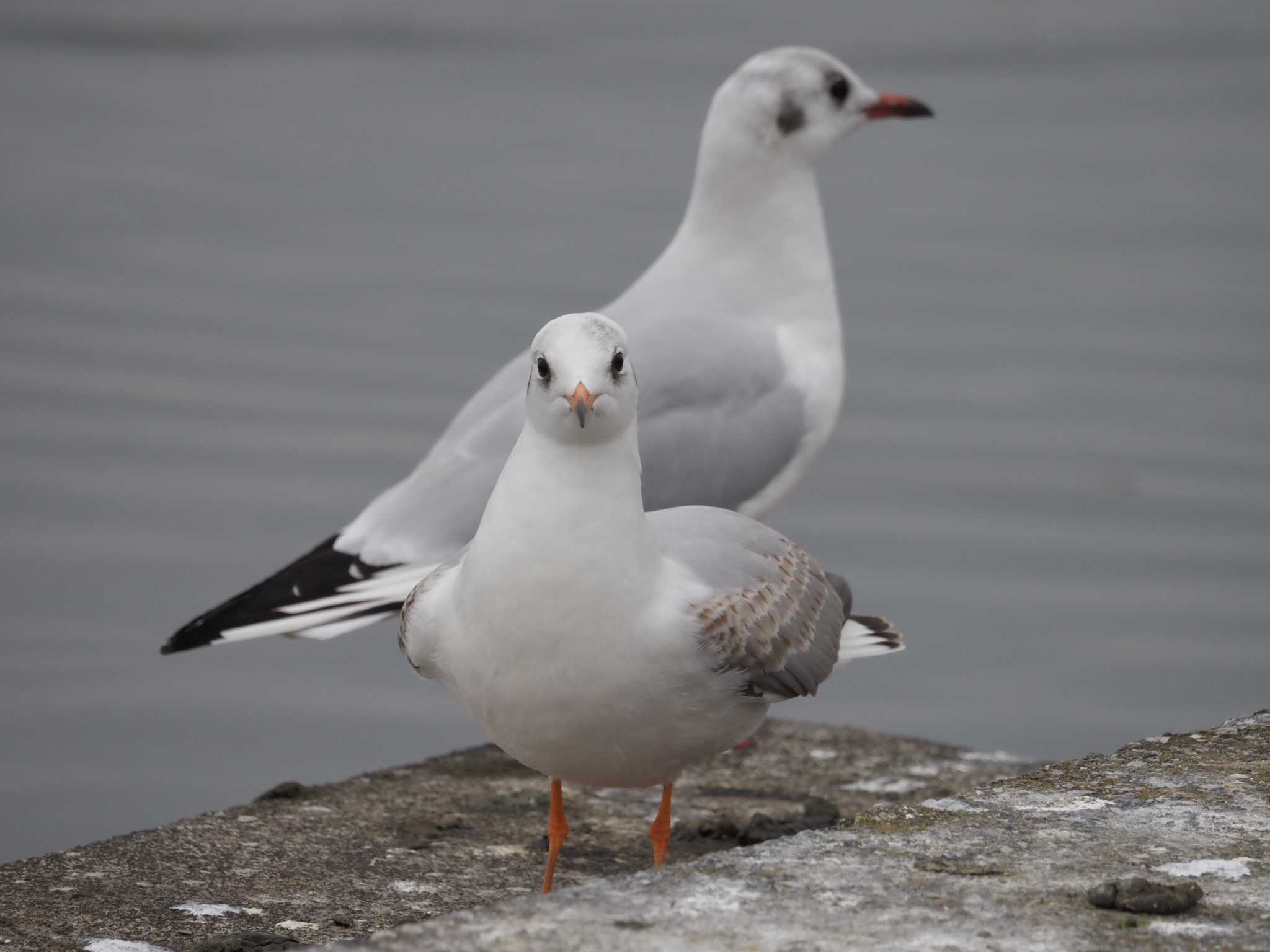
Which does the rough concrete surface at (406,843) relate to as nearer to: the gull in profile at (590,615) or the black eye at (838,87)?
the gull in profile at (590,615)

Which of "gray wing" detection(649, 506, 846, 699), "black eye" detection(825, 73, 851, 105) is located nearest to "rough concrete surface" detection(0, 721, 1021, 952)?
"gray wing" detection(649, 506, 846, 699)

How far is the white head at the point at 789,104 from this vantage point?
4.63 m

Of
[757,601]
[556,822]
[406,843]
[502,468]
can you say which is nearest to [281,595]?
[502,468]

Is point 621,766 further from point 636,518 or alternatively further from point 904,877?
point 904,877

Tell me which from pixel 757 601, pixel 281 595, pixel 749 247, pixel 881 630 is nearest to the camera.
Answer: pixel 757 601

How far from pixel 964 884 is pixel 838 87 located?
128 inches

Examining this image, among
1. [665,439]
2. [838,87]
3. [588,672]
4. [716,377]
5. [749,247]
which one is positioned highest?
[838,87]

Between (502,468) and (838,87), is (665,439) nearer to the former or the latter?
(502,468)

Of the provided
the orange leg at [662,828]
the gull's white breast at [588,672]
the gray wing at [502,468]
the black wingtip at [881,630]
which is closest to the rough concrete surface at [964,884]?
the gull's white breast at [588,672]

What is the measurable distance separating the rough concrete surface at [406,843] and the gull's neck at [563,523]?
58 cm

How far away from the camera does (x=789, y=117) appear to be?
4680 mm

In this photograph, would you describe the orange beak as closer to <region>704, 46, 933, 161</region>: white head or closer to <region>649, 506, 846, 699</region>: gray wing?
<region>649, 506, 846, 699</region>: gray wing

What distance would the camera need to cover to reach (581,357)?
246 cm

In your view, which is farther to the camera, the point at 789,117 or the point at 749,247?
the point at 789,117
